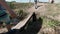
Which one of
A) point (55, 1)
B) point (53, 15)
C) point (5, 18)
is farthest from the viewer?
point (55, 1)

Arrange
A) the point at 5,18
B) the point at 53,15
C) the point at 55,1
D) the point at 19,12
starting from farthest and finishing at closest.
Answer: the point at 55,1 → the point at 19,12 → the point at 53,15 → the point at 5,18

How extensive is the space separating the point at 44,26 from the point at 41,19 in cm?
76

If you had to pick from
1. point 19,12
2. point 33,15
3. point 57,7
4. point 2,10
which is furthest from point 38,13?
point 2,10

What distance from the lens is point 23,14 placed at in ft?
24.8

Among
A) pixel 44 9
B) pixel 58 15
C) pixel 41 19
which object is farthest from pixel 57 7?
pixel 41 19

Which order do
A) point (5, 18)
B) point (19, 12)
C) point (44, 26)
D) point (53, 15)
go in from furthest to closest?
point (19, 12) → point (53, 15) → point (44, 26) → point (5, 18)

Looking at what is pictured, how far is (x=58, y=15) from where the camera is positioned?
283 inches

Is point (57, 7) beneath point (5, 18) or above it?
beneath

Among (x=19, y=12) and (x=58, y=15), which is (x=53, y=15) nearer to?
(x=58, y=15)

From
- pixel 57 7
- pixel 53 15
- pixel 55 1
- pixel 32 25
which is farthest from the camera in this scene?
pixel 55 1

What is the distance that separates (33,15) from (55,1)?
327cm

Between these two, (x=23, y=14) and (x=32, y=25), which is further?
(x=23, y=14)

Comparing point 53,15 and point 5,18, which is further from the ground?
point 5,18

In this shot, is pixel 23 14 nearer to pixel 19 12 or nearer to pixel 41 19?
pixel 19 12
